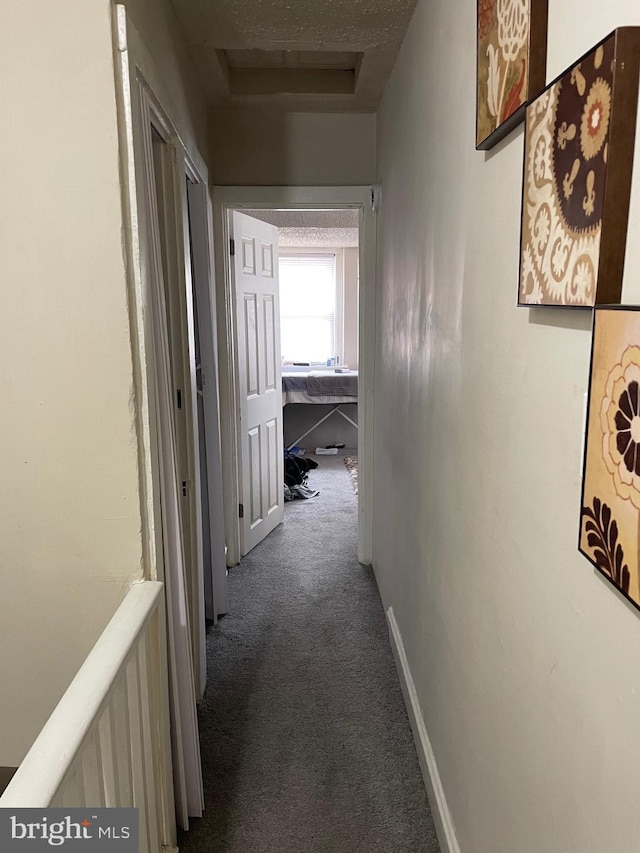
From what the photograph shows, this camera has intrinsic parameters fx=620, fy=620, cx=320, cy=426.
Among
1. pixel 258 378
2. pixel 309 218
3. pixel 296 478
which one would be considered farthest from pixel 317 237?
pixel 258 378

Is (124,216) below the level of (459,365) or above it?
above

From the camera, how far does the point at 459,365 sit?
1.54 metres

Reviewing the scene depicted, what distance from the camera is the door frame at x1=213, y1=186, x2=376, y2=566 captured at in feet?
10.9

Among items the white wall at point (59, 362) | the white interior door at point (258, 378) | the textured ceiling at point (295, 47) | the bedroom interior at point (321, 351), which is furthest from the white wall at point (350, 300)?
→ the white wall at point (59, 362)

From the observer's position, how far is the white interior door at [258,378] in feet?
11.9

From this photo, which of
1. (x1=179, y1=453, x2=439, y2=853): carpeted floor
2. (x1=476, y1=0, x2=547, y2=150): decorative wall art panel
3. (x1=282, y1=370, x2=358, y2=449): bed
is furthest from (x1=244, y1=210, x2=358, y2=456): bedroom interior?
(x1=476, y1=0, x2=547, y2=150): decorative wall art panel

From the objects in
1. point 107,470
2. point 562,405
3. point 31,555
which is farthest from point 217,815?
point 562,405

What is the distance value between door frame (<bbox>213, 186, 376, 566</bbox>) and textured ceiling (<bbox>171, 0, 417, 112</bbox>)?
16.9 inches

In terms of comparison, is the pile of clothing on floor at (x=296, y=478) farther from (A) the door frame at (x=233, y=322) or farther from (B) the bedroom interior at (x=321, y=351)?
(A) the door frame at (x=233, y=322)

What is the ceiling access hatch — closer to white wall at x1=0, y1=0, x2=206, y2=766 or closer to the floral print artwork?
white wall at x1=0, y1=0, x2=206, y2=766

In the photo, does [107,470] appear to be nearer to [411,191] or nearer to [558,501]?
[558,501]

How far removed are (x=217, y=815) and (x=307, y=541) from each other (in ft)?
7.27

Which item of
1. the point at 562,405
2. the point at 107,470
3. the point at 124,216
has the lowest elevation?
the point at 107,470

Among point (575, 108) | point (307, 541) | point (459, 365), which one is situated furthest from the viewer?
point (307, 541)
